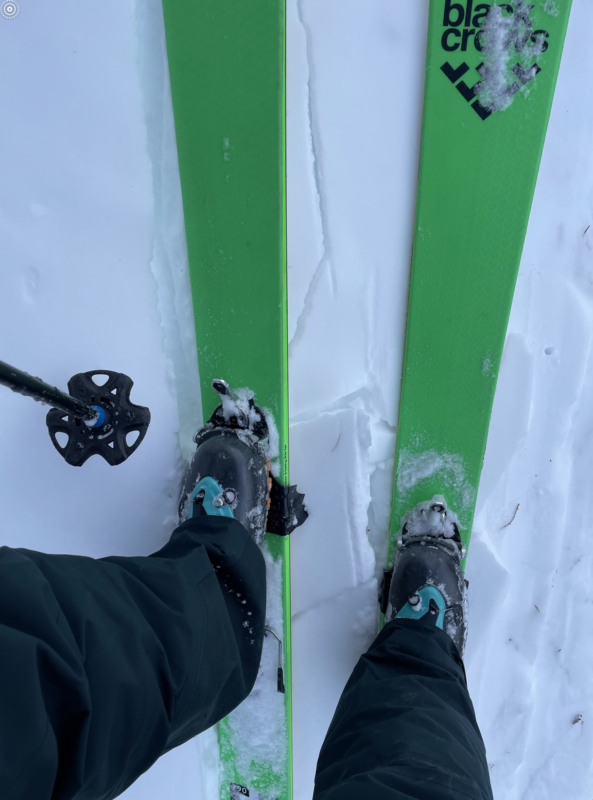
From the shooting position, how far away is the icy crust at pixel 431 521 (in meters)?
1.33

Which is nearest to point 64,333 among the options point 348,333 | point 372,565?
point 348,333

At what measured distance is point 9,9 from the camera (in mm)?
1200

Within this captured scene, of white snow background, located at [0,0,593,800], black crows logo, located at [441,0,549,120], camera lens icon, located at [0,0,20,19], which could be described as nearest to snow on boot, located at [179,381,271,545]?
white snow background, located at [0,0,593,800]

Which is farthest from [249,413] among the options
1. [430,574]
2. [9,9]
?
[9,9]

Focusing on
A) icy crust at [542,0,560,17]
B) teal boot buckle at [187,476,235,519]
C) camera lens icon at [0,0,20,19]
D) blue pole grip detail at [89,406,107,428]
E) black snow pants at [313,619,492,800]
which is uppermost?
camera lens icon at [0,0,20,19]

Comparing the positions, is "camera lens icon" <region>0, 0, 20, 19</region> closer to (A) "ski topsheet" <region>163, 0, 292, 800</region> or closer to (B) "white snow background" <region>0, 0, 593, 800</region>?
(B) "white snow background" <region>0, 0, 593, 800</region>

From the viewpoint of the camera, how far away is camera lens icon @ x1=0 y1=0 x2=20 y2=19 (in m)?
1.20

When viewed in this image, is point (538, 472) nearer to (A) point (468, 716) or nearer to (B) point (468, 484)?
(B) point (468, 484)

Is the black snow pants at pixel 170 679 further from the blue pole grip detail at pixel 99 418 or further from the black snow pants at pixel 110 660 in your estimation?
the blue pole grip detail at pixel 99 418

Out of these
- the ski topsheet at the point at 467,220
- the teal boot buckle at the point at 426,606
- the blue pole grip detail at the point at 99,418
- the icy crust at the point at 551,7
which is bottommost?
the teal boot buckle at the point at 426,606

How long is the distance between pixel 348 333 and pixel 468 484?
507 mm

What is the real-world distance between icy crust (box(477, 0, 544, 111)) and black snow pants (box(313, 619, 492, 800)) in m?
1.24

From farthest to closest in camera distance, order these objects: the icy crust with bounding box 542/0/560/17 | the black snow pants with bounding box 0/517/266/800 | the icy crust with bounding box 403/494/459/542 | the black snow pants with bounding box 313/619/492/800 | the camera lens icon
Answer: the icy crust with bounding box 403/494/459/542 → the camera lens icon → the icy crust with bounding box 542/0/560/17 → the black snow pants with bounding box 313/619/492/800 → the black snow pants with bounding box 0/517/266/800

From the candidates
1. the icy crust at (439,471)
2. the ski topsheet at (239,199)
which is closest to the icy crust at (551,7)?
the ski topsheet at (239,199)
